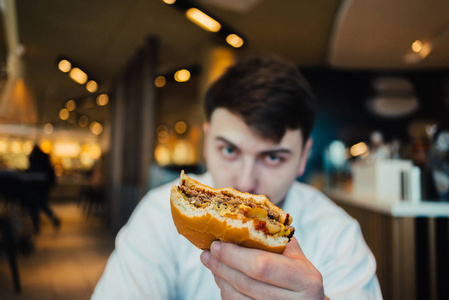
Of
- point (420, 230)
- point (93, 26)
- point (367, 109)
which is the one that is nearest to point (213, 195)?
point (420, 230)

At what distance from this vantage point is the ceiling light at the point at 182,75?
23.1 feet

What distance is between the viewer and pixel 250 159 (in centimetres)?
114

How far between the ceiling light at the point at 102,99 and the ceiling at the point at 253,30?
2.94m

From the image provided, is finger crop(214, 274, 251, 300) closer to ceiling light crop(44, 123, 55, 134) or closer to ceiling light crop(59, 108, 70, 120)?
ceiling light crop(59, 108, 70, 120)

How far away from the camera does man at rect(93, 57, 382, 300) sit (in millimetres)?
1135

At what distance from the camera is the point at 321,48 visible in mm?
5816

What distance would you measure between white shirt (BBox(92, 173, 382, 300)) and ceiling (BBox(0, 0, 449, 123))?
3383 millimetres

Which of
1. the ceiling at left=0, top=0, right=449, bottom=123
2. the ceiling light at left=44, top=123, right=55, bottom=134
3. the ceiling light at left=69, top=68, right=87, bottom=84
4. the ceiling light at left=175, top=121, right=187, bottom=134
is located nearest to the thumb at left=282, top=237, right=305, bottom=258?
the ceiling at left=0, top=0, right=449, bottom=123

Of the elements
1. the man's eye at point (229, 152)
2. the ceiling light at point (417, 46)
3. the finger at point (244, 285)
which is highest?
the ceiling light at point (417, 46)

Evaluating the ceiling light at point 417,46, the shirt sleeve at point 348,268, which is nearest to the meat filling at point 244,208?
the shirt sleeve at point 348,268

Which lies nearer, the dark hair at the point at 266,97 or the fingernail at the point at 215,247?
the fingernail at the point at 215,247

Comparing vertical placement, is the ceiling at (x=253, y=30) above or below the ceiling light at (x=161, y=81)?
above

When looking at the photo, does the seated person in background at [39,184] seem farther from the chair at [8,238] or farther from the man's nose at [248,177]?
the man's nose at [248,177]

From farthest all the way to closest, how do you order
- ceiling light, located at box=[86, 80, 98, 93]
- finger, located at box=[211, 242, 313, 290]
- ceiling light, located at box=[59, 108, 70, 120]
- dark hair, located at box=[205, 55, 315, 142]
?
ceiling light, located at box=[59, 108, 70, 120] → ceiling light, located at box=[86, 80, 98, 93] → dark hair, located at box=[205, 55, 315, 142] → finger, located at box=[211, 242, 313, 290]
